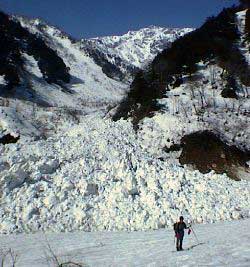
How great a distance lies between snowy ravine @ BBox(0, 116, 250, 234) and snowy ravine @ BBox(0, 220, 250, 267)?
1.00m

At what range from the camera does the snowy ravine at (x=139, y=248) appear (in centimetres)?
1307

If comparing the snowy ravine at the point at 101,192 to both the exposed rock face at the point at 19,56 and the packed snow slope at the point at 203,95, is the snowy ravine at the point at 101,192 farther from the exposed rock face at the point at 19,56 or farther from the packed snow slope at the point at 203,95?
the exposed rock face at the point at 19,56

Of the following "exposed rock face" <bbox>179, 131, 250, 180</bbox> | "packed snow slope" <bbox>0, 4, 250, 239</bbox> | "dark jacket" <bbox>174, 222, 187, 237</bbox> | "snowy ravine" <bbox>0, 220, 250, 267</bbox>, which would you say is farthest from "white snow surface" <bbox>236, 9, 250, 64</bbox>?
"dark jacket" <bbox>174, 222, 187, 237</bbox>

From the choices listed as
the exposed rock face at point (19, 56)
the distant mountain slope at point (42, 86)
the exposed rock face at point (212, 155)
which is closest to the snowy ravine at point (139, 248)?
the exposed rock face at point (212, 155)

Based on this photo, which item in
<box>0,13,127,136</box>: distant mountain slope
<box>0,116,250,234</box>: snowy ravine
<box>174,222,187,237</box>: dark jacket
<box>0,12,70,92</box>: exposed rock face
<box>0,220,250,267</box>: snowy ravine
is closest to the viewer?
<box>0,220,250,267</box>: snowy ravine

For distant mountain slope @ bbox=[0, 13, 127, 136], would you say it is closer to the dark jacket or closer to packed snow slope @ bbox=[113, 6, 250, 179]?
packed snow slope @ bbox=[113, 6, 250, 179]

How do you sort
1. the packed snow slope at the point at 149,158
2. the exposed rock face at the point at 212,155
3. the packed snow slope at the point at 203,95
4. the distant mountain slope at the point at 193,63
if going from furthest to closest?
the distant mountain slope at the point at 193,63
the packed snow slope at the point at 203,95
the exposed rock face at the point at 212,155
the packed snow slope at the point at 149,158

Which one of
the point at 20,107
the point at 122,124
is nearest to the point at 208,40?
the point at 122,124

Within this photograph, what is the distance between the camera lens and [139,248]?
16.4 meters

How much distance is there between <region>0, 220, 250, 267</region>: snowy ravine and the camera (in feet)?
42.9

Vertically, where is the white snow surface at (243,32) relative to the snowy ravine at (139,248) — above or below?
above

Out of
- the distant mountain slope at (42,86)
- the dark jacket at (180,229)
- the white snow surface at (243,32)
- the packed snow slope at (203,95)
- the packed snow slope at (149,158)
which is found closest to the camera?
the dark jacket at (180,229)

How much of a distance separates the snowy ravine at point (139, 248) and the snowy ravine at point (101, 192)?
3.27 ft

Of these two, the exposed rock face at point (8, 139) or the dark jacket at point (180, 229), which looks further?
the exposed rock face at point (8, 139)
